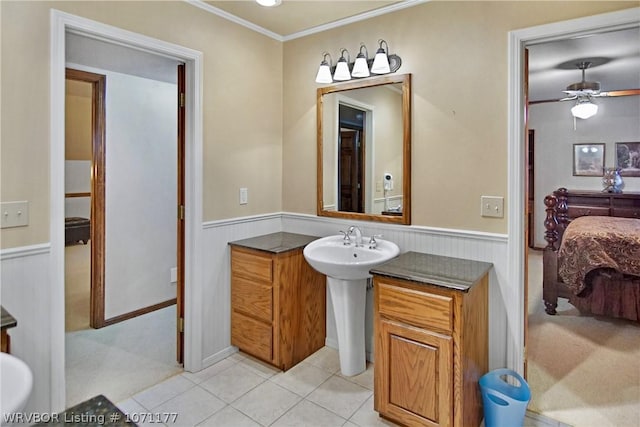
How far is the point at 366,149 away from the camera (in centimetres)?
270

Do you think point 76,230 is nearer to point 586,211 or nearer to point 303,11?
point 303,11

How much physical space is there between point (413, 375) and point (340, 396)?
59cm

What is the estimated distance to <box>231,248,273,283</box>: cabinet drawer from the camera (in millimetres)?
2525

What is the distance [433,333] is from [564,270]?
228 cm

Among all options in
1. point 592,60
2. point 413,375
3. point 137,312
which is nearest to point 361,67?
point 413,375

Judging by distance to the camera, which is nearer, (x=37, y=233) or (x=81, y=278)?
(x=37, y=233)

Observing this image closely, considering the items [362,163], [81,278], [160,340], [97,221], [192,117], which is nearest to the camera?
[192,117]

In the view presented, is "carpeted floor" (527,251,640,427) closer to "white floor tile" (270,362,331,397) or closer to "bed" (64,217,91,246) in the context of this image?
"white floor tile" (270,362,331,397)

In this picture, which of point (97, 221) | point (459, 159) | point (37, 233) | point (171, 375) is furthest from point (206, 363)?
point (459, 159)

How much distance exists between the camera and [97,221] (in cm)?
327

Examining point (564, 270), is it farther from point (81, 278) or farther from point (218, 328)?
point (81, 278)

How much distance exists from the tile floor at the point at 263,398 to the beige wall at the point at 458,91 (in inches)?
44.5

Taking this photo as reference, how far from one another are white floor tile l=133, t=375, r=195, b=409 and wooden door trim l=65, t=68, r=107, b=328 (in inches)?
48.3

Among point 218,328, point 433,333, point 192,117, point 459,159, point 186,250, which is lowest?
point 218,328
